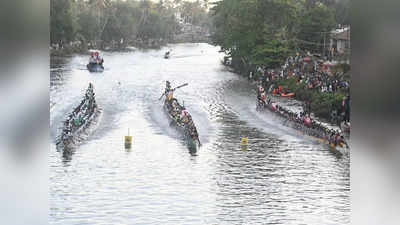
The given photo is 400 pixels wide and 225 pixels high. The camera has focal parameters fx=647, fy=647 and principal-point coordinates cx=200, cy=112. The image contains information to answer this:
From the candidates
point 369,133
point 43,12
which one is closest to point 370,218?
point 369,133

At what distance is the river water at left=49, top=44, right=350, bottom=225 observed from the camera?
10664 mm

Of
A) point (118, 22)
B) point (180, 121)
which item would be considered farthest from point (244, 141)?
point (118, 22)

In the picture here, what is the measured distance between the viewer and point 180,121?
505 inches

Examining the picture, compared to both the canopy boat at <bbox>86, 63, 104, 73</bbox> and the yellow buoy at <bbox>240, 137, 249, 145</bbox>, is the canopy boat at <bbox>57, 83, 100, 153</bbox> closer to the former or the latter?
the canopy boat at <bbox>86, 63, 104, 73</bbox>

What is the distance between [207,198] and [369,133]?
14.8 feet

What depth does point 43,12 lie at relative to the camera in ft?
21.1

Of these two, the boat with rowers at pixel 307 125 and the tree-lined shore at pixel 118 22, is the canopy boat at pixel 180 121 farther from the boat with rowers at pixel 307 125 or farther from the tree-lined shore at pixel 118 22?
the boat with rowers at pixel 307 125

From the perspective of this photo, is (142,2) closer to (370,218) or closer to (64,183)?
(64,183)

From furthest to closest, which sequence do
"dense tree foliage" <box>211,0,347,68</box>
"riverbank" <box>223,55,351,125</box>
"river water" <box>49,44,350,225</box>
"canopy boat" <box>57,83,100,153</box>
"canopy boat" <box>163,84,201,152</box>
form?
"dense tree foliage" <box>211,0,347,68</box>, "canopy boat" <box>163,84,201,152</box>, "canopy boat" <box>57,83,100,153</box>, "riverbank" <box>223,55,351,125</box>, "river water" <box>49,44,350,225</box>

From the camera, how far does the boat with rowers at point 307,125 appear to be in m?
12.3

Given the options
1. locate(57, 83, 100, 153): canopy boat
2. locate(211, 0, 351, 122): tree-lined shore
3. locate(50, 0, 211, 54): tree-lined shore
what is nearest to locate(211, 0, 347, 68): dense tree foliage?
locate(211, 0, 351, 122): tree-lined shore

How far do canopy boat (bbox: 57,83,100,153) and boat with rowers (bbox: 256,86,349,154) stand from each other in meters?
3.32

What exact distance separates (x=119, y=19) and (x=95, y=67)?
110cm

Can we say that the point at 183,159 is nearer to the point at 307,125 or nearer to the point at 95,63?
the point at 95,63
